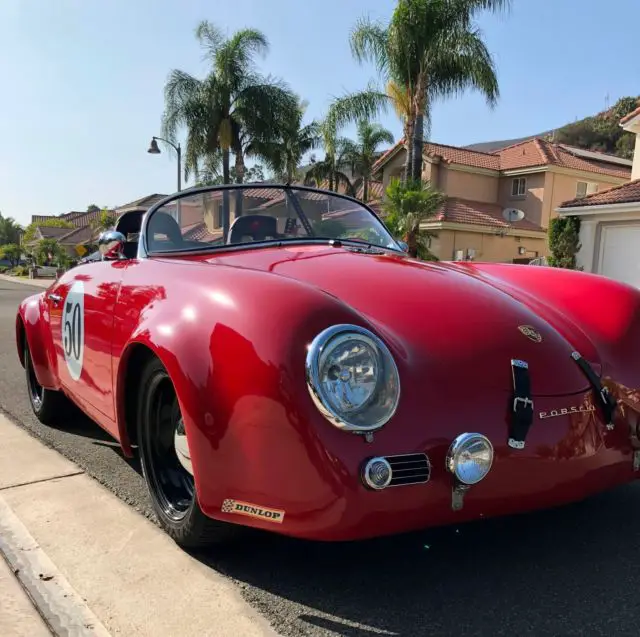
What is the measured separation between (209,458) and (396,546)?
87 cm

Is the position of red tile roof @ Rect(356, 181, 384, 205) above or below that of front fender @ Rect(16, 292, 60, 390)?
above

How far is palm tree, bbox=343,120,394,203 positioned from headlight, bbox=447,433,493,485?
29671 millimetres

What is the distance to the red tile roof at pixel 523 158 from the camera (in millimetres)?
A: 25781

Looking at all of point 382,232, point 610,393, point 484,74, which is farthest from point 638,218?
point 610,393

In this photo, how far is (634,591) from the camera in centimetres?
195

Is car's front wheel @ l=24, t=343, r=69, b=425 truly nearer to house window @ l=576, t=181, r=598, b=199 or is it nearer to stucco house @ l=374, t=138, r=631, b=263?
stucco house @ l=374, t=138, r=631, b=263

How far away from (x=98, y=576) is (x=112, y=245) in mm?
1809

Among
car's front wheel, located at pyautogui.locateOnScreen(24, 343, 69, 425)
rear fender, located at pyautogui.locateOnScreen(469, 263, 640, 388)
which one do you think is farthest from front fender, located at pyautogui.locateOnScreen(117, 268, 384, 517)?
car's front wheel, located at pyautogui.locateOnScreen(24, 343, 69, 425)

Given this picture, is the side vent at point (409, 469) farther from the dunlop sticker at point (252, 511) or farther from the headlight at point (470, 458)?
the dunlop sticker at point (252, 511)

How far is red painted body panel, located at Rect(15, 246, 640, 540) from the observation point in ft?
5.61

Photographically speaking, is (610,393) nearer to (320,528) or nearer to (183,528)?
(320,528)

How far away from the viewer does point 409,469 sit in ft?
5.62

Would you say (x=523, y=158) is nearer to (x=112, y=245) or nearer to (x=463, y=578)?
(x=112, y=245)

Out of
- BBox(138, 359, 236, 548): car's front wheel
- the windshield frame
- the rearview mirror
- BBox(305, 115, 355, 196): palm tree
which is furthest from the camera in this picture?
BBox(305, 115, 355, 196): palm tree
